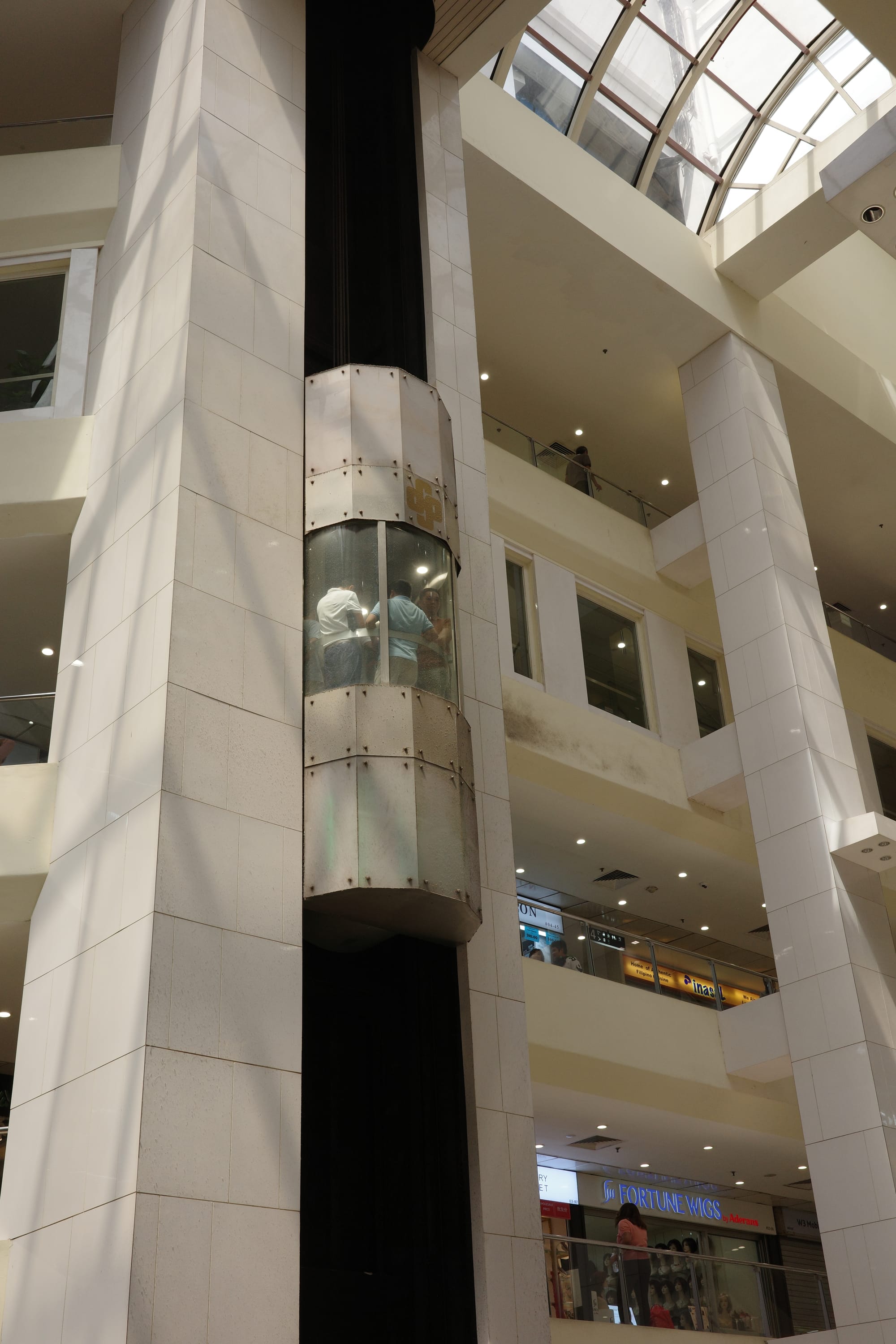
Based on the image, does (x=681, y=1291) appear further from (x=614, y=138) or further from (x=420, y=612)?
(x=614, y=138)

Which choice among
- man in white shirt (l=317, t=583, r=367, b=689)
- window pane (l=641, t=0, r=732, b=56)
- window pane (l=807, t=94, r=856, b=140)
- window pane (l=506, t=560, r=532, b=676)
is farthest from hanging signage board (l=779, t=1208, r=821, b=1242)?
window pane (l=641, t=0, r=732, b=56)

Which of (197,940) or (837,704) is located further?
(837,704)

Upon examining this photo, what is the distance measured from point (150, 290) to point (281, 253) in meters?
1.39

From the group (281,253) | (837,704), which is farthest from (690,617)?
(281,253)

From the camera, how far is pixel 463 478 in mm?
14008

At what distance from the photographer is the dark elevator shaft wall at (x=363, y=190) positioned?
46.6ft

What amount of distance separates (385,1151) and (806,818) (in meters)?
11.5

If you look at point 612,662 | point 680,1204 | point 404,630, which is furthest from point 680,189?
point 680,1204

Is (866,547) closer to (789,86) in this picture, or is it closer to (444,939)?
(789,86)

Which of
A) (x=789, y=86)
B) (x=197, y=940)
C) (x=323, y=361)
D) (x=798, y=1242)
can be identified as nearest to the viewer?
(x=197, y=940)

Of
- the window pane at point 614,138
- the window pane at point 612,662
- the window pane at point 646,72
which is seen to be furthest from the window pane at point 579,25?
the window pane at point 612,662

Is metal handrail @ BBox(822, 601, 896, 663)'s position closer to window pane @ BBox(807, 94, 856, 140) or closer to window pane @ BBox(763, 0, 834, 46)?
window pane @ BBox(807, 94, 856, 140)

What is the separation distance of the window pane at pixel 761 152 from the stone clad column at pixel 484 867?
11.9 metres

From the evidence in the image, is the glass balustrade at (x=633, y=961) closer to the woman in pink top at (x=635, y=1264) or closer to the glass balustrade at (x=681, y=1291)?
the woman in pink top at (x=635, y=1264)
